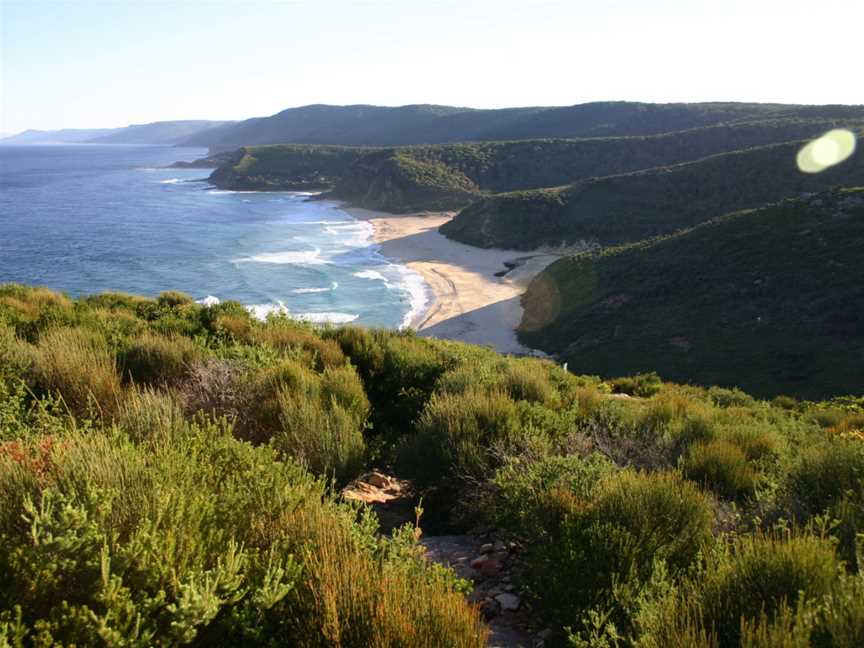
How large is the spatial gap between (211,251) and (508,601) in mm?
54681

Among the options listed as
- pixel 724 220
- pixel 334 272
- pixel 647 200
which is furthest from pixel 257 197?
pixel 724 220

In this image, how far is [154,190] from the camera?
99875mm

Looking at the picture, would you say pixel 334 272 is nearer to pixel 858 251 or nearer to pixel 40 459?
pixel 858 251

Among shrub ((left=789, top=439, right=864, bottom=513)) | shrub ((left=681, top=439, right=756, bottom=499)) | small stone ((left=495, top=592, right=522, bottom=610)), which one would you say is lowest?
small stone ((left=495, top=592, right=522, bottom=610))

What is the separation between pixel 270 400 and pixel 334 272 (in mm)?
43134

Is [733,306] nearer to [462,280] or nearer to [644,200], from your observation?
[462,280]

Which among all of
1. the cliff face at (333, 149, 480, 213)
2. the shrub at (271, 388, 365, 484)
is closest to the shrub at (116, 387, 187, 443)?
the shrub at (271, 388, 365, 484)

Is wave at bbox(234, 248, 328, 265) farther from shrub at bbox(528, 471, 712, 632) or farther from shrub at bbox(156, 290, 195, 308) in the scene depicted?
shrub at bbox(528, 471, 712, 632)

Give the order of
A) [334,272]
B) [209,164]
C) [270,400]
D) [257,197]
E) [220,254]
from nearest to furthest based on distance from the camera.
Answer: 1. [270,400]
2. [334,272]
3. [220,254]
4. [257,197]
5. [209,164]

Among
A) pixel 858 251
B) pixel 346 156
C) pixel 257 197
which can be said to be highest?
pixel 346 156

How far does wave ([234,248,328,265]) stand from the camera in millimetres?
50344

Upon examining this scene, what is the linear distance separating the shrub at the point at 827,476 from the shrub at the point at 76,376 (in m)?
5.26

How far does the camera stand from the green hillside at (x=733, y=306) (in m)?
24.5

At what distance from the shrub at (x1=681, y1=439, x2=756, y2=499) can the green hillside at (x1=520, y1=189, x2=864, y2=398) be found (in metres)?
20.4
